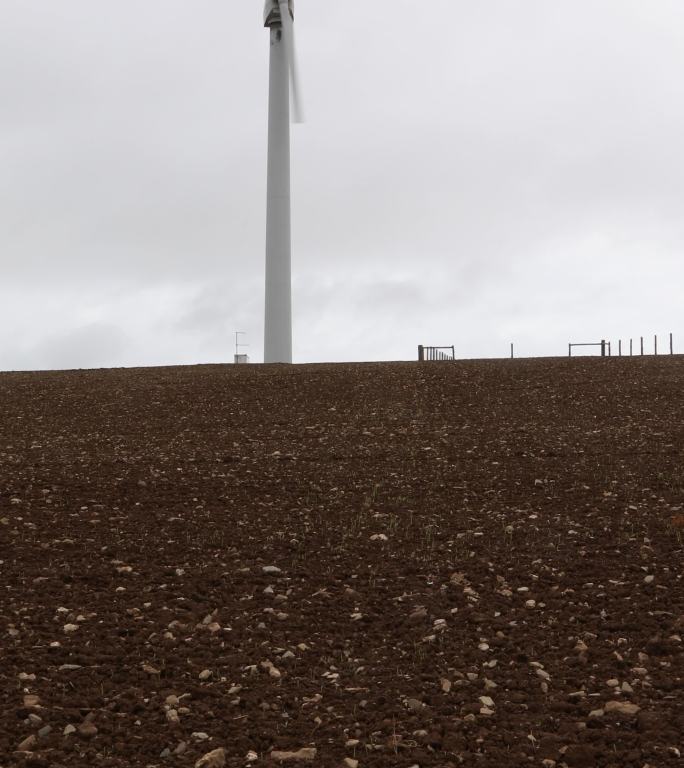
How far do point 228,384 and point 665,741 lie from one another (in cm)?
1362

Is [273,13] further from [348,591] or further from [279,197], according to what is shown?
[348,591]

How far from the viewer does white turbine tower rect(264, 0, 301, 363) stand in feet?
88.3

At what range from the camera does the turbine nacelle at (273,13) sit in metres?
28.0

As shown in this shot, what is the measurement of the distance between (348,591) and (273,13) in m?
24.9

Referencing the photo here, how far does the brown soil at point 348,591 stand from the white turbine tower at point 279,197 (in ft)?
43.0

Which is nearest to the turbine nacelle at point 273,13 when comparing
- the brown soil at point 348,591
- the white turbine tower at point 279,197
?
the white turbine tower at point 279,197

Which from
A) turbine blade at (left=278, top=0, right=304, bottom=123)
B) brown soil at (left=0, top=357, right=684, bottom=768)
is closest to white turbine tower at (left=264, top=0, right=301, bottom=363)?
turbine blade at (left=278, top=0, right=304, bottom=123)

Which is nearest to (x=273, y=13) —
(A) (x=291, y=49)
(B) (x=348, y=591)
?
(A) (x=291, y=49)

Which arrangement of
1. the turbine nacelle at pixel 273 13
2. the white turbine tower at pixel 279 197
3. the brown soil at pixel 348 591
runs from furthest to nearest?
the turbine nacelle at pixel 273 13 → the white turbine tower at pixel 279 197 → the brown soil at pixel 348 591

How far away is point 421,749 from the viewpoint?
499 centimetres

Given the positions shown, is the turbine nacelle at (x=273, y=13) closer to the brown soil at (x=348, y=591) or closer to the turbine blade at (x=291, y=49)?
the turbine blade at (x=291, y=49)

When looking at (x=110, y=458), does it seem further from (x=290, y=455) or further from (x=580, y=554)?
(x=580, y=554)

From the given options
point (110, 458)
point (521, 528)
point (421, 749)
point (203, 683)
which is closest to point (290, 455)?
point (110, 458)

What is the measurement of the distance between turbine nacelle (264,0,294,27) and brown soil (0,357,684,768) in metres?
18.5
